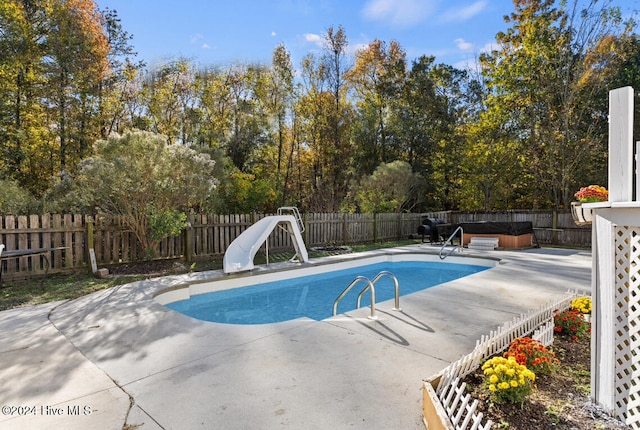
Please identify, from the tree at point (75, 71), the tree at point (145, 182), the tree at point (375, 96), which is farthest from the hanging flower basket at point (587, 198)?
the tree at point (375, 96)

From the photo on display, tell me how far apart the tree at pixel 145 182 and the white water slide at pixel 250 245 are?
1.38 metres

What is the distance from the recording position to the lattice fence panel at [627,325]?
197 centimetres

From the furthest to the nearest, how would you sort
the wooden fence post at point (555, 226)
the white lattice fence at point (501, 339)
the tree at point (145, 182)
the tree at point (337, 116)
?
the tree at point (337, 116), the wooden fence post at point (555, 226), the tree at point (145, 182), the white lattice fence at point (501, 339)

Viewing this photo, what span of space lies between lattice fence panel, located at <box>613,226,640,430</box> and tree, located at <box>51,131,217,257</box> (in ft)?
23.5

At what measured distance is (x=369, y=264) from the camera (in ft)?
31.3

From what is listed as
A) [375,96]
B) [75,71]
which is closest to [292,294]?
[75,71]

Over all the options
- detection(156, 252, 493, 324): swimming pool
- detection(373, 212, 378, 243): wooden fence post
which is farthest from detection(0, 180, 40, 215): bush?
detection(373, 212, 378, 243): wooden fence post

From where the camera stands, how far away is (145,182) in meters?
7.16

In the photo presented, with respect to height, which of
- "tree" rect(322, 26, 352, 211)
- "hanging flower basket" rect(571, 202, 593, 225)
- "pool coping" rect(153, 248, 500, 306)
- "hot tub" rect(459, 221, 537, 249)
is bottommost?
"pool coping" rect(153, 248, 500, 306)

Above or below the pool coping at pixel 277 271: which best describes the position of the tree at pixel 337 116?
above

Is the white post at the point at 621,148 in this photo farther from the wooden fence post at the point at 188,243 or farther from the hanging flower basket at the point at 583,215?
the wooden fence post at the point at 188,243

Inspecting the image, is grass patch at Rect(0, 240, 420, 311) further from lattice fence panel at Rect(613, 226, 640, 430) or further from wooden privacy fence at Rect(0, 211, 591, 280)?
lattice fence panel at Rect(613, 226, 640, 430)

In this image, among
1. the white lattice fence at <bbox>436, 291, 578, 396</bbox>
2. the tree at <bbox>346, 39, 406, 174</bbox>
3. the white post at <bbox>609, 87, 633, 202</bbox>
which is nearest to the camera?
the white post at <bbox>609, 87, 633, 202</bbox>

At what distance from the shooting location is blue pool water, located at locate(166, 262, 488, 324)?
540 cm
